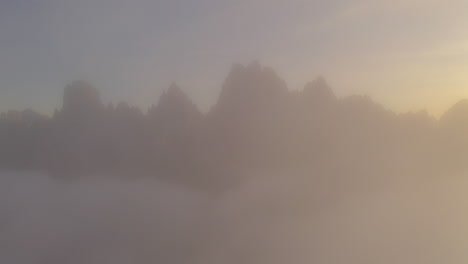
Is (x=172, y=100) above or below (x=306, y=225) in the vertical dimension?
above

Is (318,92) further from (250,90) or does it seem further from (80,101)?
(80,101)

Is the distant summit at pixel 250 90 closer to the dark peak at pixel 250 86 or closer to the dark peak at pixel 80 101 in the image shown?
the dark peak at pixel 250 86

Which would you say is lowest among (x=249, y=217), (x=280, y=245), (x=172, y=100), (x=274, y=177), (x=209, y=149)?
(x=280, y=245)

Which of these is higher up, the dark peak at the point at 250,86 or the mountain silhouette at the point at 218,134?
the dark peak at the point at 250,86

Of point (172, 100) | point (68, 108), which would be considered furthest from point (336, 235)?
point (68, 108)

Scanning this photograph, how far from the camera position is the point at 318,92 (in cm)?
265

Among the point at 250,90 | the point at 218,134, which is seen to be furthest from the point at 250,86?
the point at 218,134

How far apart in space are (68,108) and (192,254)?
1.07 metres

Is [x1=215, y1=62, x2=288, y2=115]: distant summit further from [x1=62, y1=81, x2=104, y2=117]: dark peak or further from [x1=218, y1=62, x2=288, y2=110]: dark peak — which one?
[x1=62, y1=81, x2=104, y2=117]: dark peak

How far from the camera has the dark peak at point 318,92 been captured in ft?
8.67

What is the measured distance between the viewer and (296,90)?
2.65 meters

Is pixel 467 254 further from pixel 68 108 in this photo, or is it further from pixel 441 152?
pixel 68 108

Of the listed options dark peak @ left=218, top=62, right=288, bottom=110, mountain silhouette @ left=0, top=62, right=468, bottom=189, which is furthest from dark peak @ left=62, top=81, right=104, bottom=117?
dark peak @ left=218, top=62, right=288, bottom=110

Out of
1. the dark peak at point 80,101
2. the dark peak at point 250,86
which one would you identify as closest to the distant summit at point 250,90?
the dark peak at point 250,86
